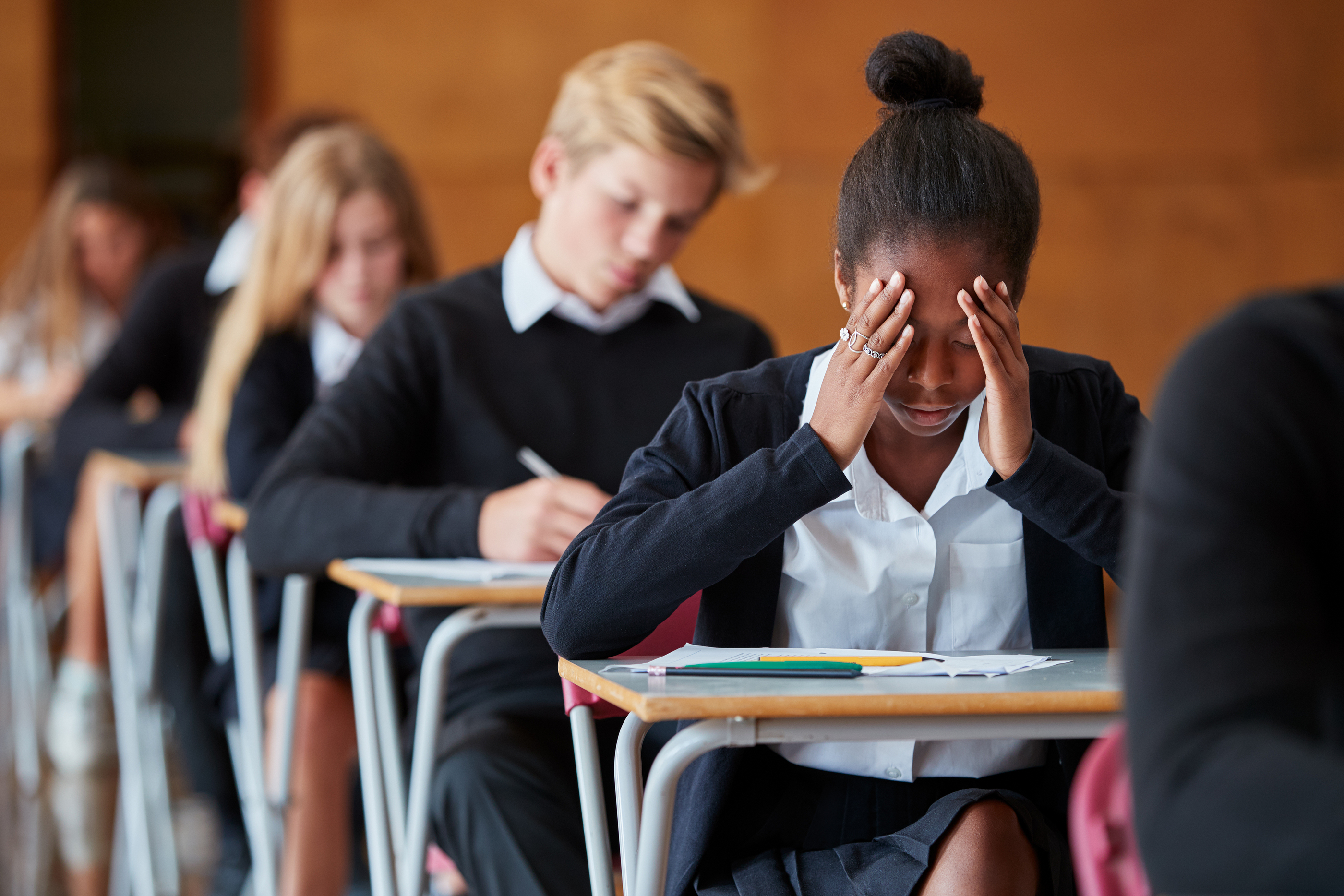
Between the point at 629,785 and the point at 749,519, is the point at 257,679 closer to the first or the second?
the point at 629,785

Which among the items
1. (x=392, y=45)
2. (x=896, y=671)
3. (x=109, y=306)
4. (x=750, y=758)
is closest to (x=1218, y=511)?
(x=896, y=671)

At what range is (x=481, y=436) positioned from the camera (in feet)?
6.43

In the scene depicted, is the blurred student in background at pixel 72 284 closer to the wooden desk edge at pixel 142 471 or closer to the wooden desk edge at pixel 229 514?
the wooden desk edge at pixel 142 471

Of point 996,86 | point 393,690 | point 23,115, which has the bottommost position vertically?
point 393,690

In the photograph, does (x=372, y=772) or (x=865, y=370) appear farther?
(x=372, y=772)

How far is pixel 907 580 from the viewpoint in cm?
122

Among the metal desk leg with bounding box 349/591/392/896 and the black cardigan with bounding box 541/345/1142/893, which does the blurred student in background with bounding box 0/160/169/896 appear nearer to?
the metal desk leg with bounding box 349/591/392/896

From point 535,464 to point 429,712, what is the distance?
48 cm

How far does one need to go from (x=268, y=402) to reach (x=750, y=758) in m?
1.51

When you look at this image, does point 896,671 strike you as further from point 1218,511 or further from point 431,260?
point 431,260

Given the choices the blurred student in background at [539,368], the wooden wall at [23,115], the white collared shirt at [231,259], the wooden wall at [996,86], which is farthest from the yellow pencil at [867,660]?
the wooden wall at [23,115]

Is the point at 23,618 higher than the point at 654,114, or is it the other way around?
the point at 654,114

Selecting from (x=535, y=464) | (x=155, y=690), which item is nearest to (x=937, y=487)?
(x=535, y=464)

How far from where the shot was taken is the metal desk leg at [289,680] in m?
2.02
